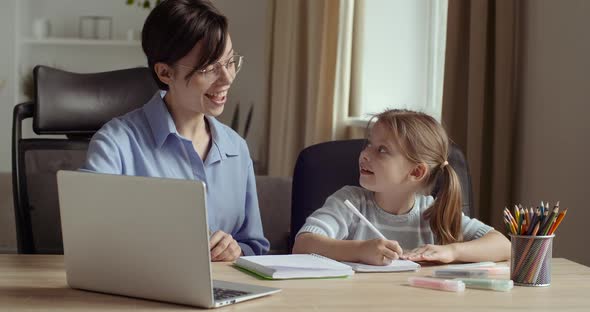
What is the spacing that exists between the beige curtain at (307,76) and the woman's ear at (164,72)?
6.58ft

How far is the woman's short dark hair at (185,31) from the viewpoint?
2004 millimetres

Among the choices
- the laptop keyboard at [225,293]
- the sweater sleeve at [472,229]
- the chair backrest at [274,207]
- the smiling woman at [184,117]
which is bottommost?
the chair backrest at [274,207]

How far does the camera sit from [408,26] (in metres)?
4.07

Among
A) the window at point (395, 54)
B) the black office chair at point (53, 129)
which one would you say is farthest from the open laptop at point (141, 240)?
the window at point (395, 54)

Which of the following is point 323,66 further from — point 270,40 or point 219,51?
point 219,51

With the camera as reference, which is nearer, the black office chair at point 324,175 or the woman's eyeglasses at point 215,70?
the woman's eyeglasses at point 215,70

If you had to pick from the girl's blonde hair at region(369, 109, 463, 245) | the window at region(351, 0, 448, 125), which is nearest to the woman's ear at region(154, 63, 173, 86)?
the girl's blonde hair at region(369, 109, 463, 245)

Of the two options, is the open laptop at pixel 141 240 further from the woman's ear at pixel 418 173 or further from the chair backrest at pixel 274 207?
the chair backrest at pixel 274 207

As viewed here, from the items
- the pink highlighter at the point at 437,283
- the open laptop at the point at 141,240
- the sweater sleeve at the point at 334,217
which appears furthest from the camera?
the sweater sleeve at the point at 334,217

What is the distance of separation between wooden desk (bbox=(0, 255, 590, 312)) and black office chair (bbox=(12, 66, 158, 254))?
0.74 meters

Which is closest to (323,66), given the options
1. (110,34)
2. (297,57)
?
(297,57)

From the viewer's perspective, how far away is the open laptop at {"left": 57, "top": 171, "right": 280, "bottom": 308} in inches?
52.0

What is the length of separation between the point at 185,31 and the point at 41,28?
12.1 feet

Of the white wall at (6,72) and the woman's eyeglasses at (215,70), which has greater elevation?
the woman's eyeglasses at (215,70)
